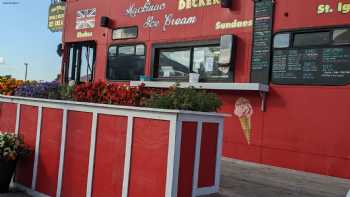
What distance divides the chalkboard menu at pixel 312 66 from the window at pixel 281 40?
0.08 metres

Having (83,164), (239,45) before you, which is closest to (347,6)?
(239,45)

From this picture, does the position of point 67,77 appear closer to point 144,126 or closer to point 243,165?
point 243,165

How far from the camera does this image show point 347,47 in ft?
21.0

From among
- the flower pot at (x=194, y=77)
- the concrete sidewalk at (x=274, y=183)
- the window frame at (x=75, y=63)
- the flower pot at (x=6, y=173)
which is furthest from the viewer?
the window frame at (x=75, y=63)

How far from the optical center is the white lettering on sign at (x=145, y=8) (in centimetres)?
944

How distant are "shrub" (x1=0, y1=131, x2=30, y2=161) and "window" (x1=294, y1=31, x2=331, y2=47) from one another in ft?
13.4

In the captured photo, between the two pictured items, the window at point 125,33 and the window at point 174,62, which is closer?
the window at point 174,62

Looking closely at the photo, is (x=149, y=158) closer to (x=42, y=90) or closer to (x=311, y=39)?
(x=42, y=90)

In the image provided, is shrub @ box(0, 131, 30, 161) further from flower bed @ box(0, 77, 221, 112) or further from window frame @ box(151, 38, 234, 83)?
window frame @ box(151, 38, 234, 83)

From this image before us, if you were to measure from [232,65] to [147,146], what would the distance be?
379 centimetres

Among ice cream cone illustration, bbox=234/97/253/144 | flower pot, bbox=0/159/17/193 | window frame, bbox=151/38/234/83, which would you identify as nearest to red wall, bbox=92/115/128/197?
flower pot, bbox=0/159/17/193

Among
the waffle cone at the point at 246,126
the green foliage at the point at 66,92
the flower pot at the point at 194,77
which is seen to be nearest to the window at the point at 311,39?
the waffle cone at the point at 246,126

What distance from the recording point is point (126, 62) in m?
10.1

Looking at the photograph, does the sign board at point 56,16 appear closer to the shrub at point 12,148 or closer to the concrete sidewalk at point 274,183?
the shrub at point 12,148
